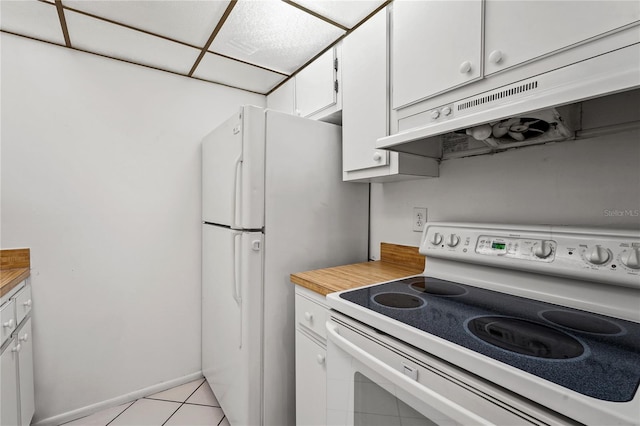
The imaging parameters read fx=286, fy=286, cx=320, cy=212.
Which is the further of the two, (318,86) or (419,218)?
(318,86)

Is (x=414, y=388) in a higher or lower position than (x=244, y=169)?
lower

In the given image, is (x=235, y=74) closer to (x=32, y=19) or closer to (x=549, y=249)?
(x=32, y=19)

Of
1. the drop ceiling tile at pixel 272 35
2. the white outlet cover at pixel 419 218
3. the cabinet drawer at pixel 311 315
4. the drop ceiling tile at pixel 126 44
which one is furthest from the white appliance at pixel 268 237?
the drop ceiling tile at pixel 126 44

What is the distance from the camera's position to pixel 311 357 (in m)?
1.30

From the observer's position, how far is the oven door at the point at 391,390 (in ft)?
2.02

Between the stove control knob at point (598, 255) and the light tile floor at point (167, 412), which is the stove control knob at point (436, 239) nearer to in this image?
the stove control knob at point (598, 255)

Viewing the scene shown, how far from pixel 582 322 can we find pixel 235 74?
2321 millimetres

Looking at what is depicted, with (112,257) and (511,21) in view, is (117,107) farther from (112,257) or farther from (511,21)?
(511,21)

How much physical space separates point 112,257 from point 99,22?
1.39 meters

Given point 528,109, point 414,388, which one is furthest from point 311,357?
point 528,109

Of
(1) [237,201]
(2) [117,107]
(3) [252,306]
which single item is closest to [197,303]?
(3) [252,306]

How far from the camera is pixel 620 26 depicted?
2.35 feet

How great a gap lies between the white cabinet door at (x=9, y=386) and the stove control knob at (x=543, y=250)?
2.12 m

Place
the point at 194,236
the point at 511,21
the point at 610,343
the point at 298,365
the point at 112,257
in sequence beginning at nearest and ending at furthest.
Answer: the point at 610,343
the point at 511,21
the point at 298,365
the point at 112,257
the point at 194,236
